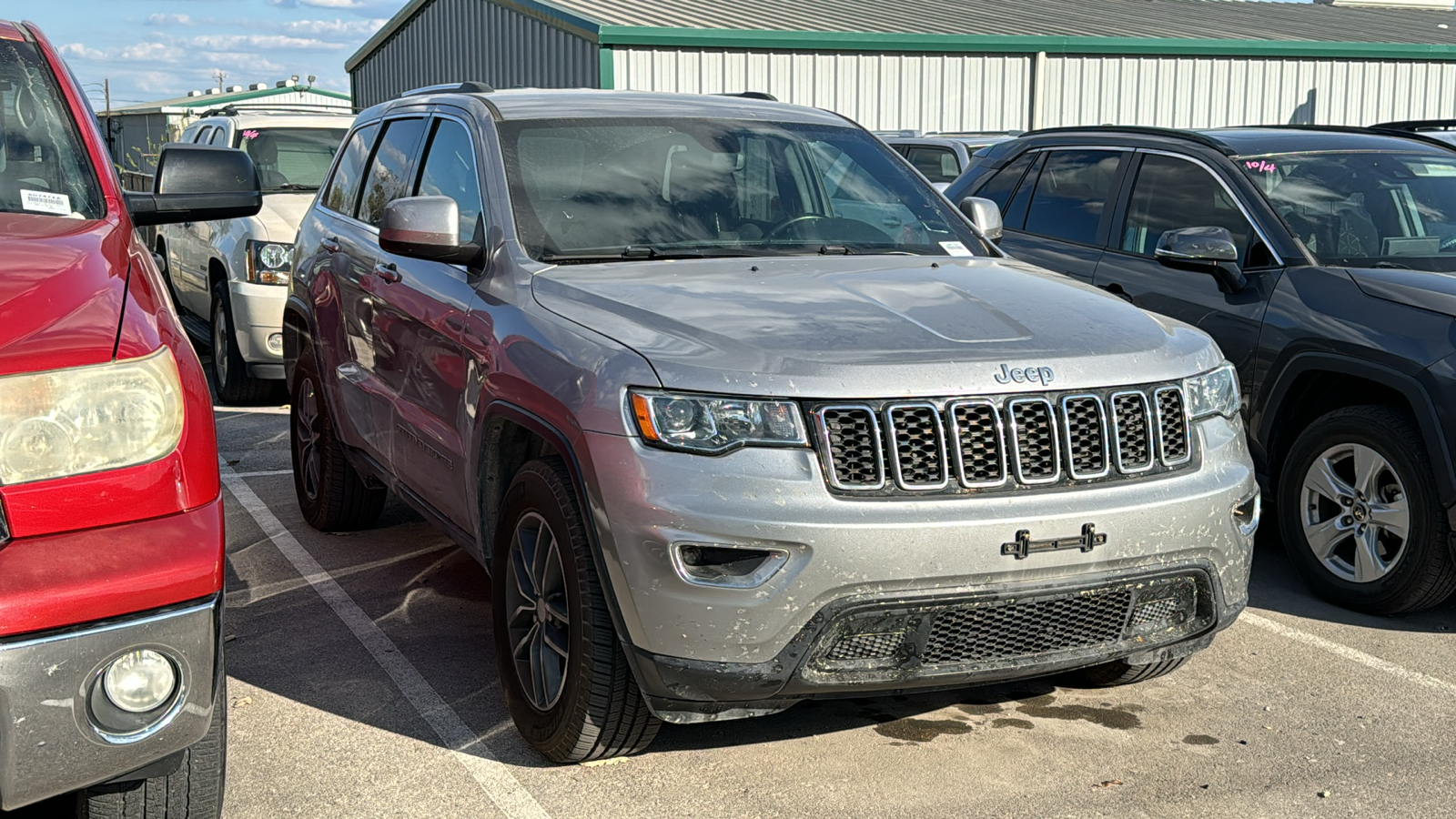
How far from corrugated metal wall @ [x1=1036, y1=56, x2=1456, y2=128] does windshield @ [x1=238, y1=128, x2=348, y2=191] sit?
42.5 feet

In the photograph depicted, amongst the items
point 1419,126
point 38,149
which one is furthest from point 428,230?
point 1419,126

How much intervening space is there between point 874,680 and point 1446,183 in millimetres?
4235

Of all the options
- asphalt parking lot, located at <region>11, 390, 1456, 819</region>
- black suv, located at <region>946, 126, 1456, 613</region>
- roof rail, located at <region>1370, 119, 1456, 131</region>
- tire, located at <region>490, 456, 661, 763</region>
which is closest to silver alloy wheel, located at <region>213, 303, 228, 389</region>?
asphalt parking lot, located at <region>11, 390, 1456, 819</region>

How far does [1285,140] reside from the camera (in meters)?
6.38

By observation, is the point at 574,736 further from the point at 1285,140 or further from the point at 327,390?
the point at 1285,140

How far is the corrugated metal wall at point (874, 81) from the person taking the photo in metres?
19.1

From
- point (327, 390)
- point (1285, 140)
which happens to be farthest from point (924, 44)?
point (327, 390)

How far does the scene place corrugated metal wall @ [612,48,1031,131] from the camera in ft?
62.8

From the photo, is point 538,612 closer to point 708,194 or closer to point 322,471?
point 708,194

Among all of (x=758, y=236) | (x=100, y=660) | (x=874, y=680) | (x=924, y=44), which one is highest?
(x=924, y=44)

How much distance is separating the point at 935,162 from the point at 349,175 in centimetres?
839

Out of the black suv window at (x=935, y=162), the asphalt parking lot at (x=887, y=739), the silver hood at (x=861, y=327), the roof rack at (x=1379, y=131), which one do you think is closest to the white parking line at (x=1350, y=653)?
the asphalt parking lot at (x=887, y=739)

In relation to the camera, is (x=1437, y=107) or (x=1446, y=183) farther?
(x=1437, y=107)

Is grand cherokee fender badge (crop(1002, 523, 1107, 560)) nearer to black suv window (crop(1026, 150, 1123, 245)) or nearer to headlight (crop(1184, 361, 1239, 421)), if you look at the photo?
headlight (crop(1184, 361, 1239, 421))
